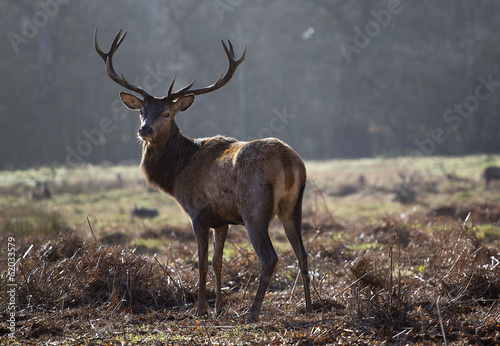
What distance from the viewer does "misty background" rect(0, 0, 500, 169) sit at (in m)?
39.2

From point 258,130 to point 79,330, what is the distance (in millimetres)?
40566

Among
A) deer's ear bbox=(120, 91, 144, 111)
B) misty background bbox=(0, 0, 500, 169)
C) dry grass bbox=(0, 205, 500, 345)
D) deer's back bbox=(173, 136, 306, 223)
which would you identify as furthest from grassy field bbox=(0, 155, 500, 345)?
misty background bbox=(0, 0, 500, 169)

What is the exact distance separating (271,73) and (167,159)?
42538mm

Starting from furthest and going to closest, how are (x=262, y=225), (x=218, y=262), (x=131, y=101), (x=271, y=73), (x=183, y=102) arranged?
(x=271, y=73)
(x=131, y=101)
(x=183, y=102)
(x=218, y=262)
(x=262, y=225)

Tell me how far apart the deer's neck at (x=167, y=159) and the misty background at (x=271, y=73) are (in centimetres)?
3104

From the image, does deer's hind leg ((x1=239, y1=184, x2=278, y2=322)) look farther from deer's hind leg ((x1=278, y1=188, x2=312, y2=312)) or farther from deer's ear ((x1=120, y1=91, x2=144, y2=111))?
deer's ear ((x1=120, y1=91, x2=144, y2=111))

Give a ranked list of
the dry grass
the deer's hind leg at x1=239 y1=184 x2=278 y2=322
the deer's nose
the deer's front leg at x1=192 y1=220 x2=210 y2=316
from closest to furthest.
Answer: the dry grass, the deer's hind leg at x1=239 y1=184 x2=278 y2=322, the deer's front leg at x1=192 y1=220 x2=210 y2=316, the deer's nose

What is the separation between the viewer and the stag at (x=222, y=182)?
5.14m

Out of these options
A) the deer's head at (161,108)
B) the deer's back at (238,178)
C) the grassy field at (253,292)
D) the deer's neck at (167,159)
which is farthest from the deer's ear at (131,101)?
the grassy field at (253,292)

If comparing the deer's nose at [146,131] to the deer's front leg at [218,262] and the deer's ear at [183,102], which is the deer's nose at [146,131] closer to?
Answer: the deer's ear at [183,102]

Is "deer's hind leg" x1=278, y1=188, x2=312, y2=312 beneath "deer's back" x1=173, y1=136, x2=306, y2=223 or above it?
beneath

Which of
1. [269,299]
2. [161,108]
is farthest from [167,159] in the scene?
[269,299]

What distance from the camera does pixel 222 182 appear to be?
556cm

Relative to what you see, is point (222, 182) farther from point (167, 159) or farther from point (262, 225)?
point (167, 159)
